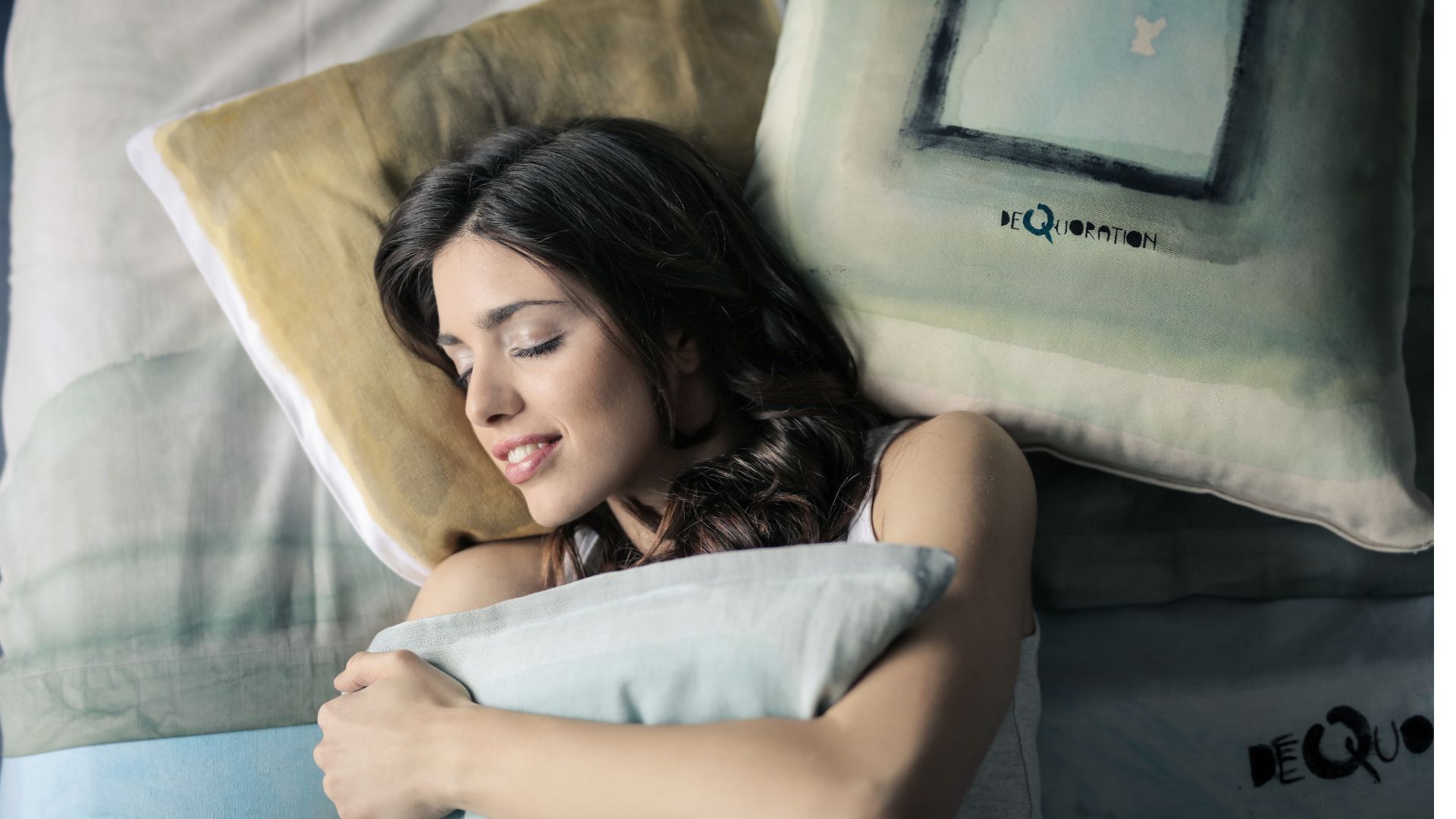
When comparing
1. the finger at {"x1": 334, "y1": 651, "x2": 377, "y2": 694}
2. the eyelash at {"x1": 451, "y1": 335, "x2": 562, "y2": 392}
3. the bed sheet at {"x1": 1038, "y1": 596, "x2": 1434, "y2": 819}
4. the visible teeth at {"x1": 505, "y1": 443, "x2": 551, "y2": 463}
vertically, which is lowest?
the bed sheet at {"x1": 1038, "y1": 596, "x2": 1434, "y2": 819}

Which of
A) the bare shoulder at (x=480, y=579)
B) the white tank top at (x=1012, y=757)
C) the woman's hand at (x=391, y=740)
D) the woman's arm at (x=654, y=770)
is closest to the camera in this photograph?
the woman's arm at (x=654, y=770)

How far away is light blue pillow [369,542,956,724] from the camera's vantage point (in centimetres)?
69

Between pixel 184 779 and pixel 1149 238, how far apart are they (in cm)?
112

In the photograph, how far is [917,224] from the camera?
103cm

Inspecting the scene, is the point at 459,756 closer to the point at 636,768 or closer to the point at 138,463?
the point at 636,768

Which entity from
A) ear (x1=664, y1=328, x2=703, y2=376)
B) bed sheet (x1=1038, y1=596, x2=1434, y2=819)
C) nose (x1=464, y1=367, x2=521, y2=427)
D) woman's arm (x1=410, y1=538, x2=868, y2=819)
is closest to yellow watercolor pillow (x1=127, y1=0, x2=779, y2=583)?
nose (x1=464, y1=367, x2=521, y2=427)

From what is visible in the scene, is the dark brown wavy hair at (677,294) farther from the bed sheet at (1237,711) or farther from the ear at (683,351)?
the bed sheet at (1237,711)

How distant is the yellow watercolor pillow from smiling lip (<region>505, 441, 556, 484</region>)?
9 cm

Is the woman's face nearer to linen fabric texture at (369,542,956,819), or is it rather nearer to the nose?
the nose

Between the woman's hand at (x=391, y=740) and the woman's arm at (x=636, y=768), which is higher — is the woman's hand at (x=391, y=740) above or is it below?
below

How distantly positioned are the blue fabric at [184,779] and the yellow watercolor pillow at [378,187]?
23 centimetres

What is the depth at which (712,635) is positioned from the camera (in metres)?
0.72

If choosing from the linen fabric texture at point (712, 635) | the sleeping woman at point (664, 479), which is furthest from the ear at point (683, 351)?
the linen fabric texture at point (712, 635)

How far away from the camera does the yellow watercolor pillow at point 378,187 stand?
3.53ft
